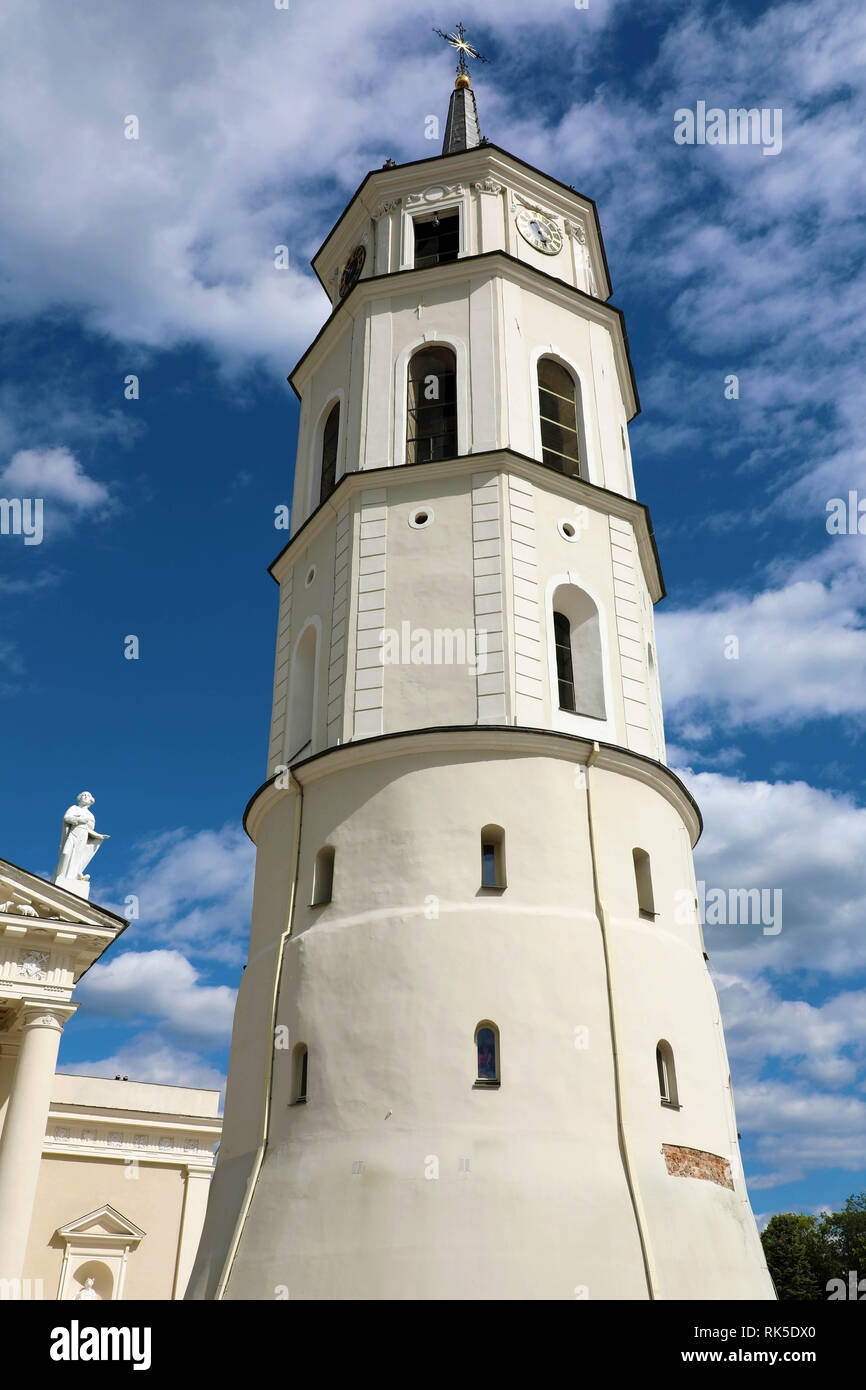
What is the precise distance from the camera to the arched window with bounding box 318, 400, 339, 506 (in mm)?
26375

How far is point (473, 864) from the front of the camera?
1894 centimetres

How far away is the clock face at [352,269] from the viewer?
28672 millimetres

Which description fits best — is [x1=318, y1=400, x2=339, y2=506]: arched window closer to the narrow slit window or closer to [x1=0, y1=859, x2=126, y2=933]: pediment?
the narrow slit window

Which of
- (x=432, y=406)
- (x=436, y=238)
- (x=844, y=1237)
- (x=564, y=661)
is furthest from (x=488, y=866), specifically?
(x=844, y=1237)

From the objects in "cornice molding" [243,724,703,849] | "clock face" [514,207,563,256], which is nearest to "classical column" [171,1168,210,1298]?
"cornice molding" [243,724,703,849]

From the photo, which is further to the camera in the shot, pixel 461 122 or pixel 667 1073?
pixel 461 122

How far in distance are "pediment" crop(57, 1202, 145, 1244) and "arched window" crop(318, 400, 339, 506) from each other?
19.5 meters

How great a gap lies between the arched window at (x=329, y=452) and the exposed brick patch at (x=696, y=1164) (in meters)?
15.3

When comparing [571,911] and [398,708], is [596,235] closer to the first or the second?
[398,708]

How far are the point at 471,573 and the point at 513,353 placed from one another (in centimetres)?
598

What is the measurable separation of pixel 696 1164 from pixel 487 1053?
12.3 ft

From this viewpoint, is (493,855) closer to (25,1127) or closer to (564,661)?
(564,661)

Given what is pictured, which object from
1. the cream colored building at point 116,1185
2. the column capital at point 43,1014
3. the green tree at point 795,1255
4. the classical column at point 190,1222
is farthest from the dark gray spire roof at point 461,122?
the green tree at point 795,1255

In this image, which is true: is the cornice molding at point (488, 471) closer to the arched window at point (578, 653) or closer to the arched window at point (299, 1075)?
the arched window at point (578, 653)
